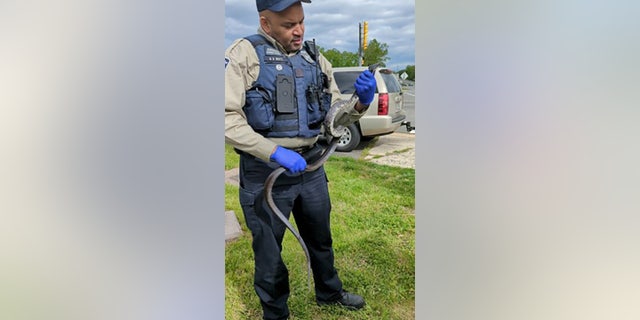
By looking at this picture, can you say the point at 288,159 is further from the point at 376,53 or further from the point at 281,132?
the point at 376,53

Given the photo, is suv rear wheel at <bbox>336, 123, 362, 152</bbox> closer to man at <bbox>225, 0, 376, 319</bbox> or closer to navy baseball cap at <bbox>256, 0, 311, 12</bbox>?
man at <bbox>225, 0, 376, 319</bbox>

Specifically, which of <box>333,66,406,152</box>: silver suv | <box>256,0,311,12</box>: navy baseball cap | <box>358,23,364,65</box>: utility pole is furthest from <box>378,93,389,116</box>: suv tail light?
<box>256,0,311,12</box>: navy baseball cap

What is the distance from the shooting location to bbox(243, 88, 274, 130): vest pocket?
1.26 meters

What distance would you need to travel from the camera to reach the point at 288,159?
127cm

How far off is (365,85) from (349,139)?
Answer: 181 mm

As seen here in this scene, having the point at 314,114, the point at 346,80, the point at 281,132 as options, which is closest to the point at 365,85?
the point at 346,80

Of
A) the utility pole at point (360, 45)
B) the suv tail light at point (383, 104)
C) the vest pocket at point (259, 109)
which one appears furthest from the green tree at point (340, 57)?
the vest pocket at point (259, 109)

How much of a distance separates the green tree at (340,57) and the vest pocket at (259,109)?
247 mm

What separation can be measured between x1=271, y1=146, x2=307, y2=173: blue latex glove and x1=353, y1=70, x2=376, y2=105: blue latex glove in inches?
10.6

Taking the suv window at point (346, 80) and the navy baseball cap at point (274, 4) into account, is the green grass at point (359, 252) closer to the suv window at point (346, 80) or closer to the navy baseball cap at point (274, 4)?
the suv window at point (346, 80)
